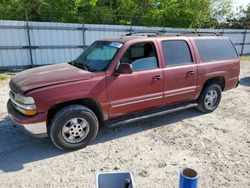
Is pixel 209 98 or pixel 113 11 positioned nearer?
pixel 209 98

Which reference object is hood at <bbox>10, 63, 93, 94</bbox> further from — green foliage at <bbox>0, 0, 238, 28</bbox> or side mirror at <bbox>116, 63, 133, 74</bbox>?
green foliage at <bbox>0, 0, 238, 28</bbox>

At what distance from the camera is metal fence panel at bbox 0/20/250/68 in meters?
10.0

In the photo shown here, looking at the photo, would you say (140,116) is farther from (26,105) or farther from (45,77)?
(26,105)

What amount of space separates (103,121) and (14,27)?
7.59 metres

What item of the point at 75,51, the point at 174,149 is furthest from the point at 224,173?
the point at 75,51

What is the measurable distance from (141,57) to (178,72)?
0.89 m

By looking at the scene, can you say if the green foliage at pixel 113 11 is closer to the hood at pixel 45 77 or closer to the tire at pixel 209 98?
the hood at pixel 45 77

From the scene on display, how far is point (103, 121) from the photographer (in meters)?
4.43

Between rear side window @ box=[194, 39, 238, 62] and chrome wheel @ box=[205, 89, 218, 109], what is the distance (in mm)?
793

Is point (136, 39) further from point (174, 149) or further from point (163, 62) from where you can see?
point (174, 149)

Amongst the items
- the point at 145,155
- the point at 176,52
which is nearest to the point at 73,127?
the point at 145,155

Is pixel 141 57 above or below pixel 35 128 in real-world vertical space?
above

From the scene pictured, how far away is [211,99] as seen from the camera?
589cm

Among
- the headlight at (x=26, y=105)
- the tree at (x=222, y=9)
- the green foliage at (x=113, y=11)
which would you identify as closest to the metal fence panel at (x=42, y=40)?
the green foliage at (x=113, y=11)
